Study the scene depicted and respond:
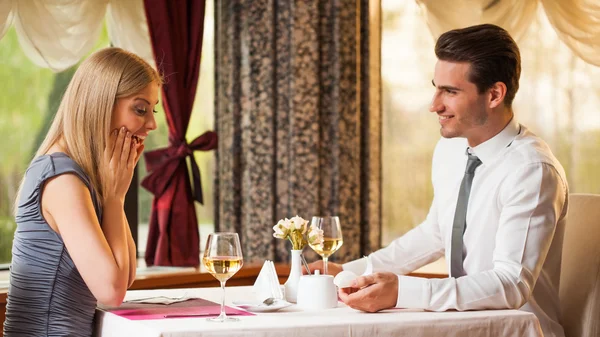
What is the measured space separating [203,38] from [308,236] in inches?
96.8

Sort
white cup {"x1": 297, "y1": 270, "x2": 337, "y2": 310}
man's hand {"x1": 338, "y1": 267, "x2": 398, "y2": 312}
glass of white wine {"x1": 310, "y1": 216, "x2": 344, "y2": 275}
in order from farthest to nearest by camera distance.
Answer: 1. glass of white wine {"x1": 310, "y1": 216, "x2": 344, "y2": 275}
2. white cup {"x1": 297, "y1": 270, "x2": 337, "y2": 310}
3. man's hand {"x1": 338, "y1": 267, "x2": 398, "y2": 312}

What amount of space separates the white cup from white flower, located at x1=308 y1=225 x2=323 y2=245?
0.20 metres

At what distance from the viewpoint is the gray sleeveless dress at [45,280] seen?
7.30 feet

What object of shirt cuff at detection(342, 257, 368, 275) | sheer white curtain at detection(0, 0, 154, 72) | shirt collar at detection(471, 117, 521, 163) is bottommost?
shirt cuff at detection(342, 257, 368, 275)

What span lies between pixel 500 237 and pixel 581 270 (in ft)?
1.73

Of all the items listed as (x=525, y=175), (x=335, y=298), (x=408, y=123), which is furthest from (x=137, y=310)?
(x=408, y=123)

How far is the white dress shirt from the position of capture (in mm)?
2238

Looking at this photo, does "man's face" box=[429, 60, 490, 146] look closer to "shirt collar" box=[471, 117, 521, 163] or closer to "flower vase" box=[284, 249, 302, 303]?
"shirt collar" box=[471, 117, 521, 163]

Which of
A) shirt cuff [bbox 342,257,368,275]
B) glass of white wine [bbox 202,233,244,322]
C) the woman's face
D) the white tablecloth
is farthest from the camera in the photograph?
shirt cuff [bbox 342,257,368,275]

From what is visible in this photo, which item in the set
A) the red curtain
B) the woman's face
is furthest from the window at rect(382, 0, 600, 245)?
the woman's face

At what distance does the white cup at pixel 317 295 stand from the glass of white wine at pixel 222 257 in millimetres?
272

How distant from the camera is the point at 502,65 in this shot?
105 inches

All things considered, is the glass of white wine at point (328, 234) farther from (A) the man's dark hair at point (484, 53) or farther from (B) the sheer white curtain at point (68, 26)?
(B) the sheer white curtain at point (68, 26)

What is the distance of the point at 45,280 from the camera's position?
2.23 meters
